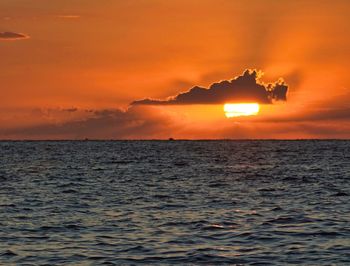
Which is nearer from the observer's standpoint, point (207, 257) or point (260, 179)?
point (207, 257)

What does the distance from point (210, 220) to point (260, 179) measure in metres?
35.8

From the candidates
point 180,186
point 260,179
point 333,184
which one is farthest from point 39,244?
point 260,179

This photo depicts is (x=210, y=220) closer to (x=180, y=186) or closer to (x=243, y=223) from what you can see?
(x=243, y=223)

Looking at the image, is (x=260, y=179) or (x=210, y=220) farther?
(x=260, y=179)

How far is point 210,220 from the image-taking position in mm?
38781

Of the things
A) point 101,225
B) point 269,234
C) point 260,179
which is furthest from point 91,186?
point 269,234

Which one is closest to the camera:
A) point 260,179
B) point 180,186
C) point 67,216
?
point 67,216

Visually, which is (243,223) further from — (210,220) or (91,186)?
(91,186)

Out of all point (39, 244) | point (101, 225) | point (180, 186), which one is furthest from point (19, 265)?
point (180, 186)

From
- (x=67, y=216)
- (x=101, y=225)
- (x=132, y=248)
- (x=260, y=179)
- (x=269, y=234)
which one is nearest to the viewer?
(x=132, y=248)

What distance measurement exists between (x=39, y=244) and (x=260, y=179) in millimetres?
45251

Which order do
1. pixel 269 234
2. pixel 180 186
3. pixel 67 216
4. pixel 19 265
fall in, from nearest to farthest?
pixel 19 265
pixel 269 234
pixel 67 216
pixel 180 186

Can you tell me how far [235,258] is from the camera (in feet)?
92.9

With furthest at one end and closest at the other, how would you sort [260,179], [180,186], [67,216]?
[260,179] → [180,186] → [67,216]
